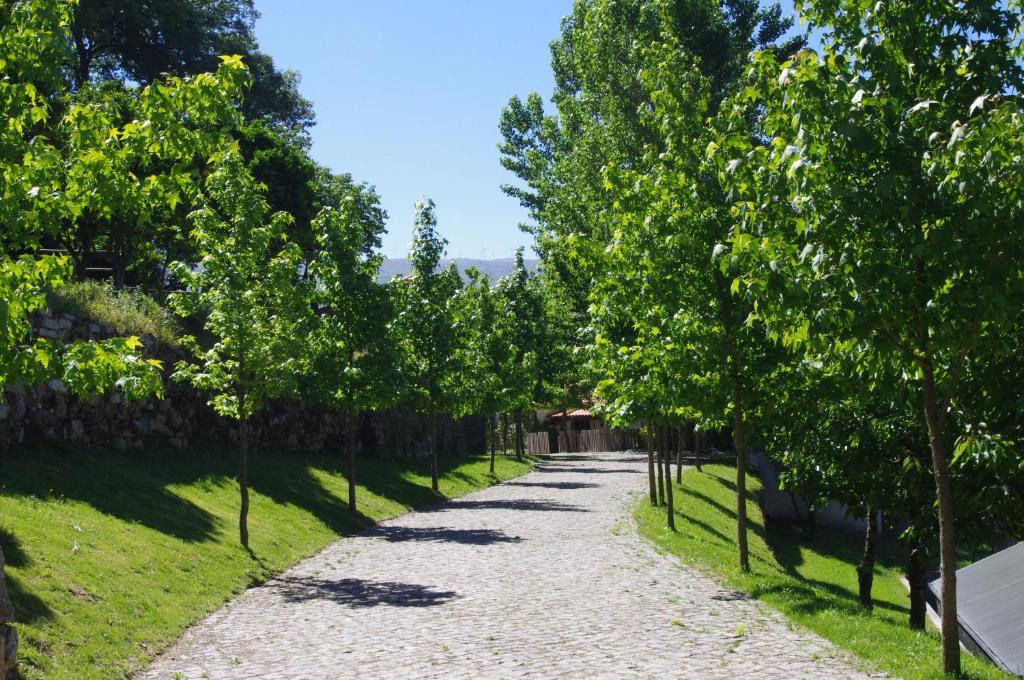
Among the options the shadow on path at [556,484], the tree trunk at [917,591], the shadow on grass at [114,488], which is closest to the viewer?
the shadow on grass at [114,488]

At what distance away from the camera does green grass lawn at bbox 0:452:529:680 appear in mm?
10180

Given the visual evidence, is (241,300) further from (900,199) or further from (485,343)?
(485,343)

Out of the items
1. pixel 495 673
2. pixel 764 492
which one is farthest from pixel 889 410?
pixel 764 492

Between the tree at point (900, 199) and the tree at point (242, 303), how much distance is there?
1084 cm

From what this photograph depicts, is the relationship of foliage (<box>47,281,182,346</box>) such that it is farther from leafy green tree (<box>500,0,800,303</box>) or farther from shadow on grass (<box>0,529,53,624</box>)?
leafy green tree (<box>500,0,800,303</box>)

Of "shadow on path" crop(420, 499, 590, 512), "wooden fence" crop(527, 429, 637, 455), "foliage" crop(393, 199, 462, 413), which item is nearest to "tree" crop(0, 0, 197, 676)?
"shadow on path" crop(420, 499, 590, 512)

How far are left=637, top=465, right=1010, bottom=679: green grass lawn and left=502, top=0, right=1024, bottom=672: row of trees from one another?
1.03 m

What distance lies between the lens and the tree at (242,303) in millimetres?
17234

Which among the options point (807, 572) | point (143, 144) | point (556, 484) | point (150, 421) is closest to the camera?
point (143, 144)

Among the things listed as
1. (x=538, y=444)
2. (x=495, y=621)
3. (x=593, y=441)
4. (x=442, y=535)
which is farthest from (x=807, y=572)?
(x=593, y=441)

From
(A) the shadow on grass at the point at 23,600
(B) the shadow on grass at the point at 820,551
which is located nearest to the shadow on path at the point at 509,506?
(B) the shadow on grass at the point at 820,551

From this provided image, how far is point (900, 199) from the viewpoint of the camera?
8445 mm

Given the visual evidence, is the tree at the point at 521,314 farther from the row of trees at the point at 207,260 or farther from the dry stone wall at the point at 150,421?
the dry stone wall at the point at 150,421

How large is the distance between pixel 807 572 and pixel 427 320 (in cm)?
1569
